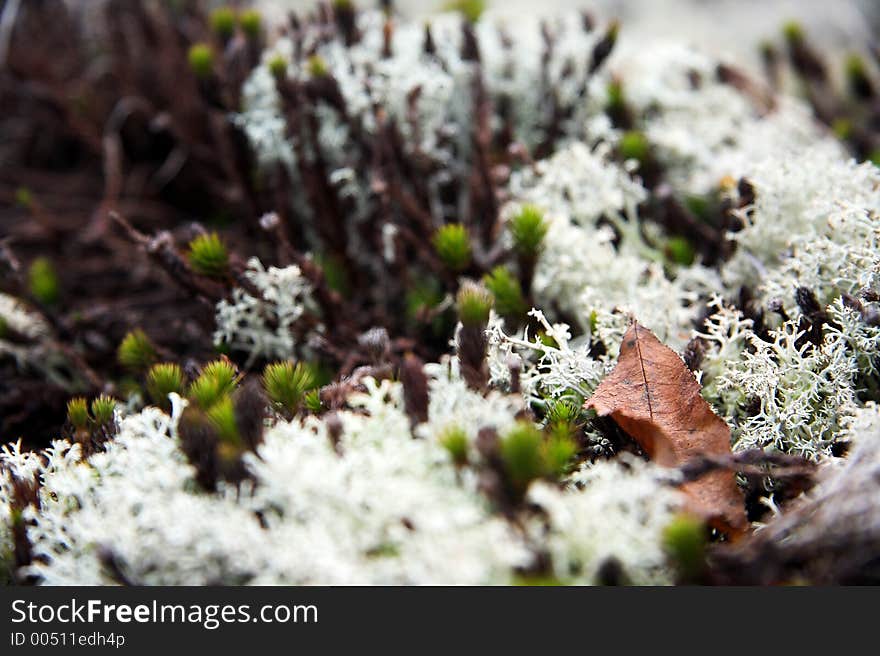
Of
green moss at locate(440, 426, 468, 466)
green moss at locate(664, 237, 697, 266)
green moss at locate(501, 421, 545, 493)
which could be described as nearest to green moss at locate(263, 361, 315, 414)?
green moss at locate(440, 426, 468, 466)

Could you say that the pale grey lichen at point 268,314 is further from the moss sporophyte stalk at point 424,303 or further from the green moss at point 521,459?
the green moss at point 521,459

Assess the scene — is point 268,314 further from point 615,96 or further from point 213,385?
point 615,96

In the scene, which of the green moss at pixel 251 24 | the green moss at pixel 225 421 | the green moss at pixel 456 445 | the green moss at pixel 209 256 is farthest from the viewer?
the green moss at pixel 251 24

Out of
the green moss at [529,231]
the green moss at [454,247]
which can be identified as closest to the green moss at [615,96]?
the green moss at [529,231]

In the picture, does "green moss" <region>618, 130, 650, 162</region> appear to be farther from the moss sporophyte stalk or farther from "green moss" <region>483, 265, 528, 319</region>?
"green moss" <region>483, 265, 528, 319</region>

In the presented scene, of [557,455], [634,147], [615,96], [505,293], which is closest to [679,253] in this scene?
[634,147]

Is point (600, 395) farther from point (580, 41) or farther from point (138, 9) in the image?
point (138, 9)
